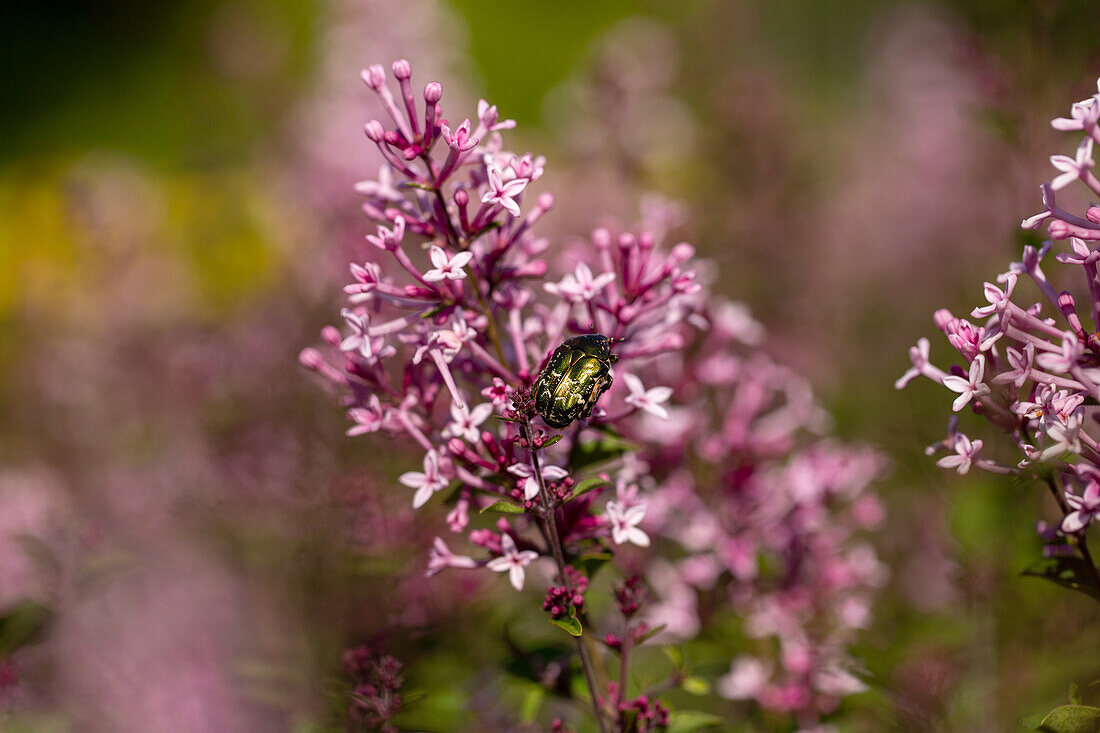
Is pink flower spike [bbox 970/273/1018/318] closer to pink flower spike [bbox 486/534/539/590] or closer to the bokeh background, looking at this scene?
pink flower spike [bbox 486/534/539/590]

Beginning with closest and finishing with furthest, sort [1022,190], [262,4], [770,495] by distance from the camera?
1. [770,495]
2. [1022,190]
3. [262,4]

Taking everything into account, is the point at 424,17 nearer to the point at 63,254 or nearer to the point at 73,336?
the point at 73,336

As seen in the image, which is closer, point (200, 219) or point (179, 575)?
point (179, 575)

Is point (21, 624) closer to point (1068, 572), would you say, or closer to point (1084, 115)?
point (1068, 572)

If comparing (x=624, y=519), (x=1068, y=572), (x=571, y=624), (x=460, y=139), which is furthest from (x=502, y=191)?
(x=1068, y=572)

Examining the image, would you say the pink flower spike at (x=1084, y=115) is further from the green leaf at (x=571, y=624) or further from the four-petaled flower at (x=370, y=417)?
the four-petaled flower at (x=370, y=417)

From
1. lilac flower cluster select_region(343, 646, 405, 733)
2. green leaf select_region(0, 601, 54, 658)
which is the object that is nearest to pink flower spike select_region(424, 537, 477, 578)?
lilac flower cluster select_region(343, 646, 405, 733)

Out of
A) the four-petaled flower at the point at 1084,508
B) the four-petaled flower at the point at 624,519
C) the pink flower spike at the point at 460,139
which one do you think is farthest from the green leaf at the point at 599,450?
→ the four-petaled flower at the point at 1084,508

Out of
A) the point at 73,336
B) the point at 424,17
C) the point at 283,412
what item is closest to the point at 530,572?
the point at 283,412
